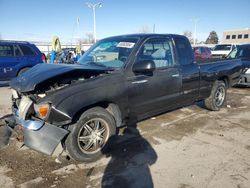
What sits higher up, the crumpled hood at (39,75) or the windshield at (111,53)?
the windshield at (111,53)

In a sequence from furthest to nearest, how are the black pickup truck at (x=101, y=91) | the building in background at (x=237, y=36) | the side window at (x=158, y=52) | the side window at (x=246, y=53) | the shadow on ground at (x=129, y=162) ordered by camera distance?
the building in background at (x=237, y=36) → the side window at (x=246, y=53) → the side window at (x=158, y=52) → the black pickup truck at (x=101, y=91) → the shadow on ground at (x=129, y=162)

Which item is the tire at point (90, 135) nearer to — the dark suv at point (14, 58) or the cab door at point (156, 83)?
the cab door at point (156, 83)

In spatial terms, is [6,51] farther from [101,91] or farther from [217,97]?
[217,97]

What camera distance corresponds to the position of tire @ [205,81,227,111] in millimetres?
6406

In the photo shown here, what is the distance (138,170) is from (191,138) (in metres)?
1.61

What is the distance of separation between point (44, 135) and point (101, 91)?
3.38ft

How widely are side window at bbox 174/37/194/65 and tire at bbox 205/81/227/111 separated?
1348mm

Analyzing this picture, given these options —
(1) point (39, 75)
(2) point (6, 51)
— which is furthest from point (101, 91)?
(2) point (6, 51)

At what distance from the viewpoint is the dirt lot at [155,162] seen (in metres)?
3.31

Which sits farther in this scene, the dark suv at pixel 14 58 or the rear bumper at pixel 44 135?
the dark suv at pixel 14 58

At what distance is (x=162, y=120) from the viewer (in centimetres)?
584

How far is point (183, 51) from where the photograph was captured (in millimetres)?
5324

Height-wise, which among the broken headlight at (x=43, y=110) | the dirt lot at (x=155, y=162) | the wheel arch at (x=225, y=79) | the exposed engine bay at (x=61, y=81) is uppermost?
the exposed engine bay at (x=61, y=81)

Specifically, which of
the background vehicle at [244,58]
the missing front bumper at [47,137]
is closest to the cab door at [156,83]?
the missing front bumper at [47,137]
